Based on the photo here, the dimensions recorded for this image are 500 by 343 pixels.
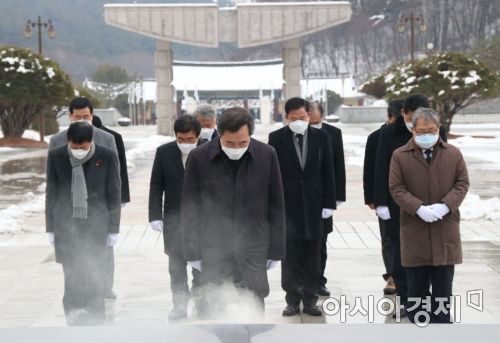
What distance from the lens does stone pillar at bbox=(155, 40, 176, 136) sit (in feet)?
148

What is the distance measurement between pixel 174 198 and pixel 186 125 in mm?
599

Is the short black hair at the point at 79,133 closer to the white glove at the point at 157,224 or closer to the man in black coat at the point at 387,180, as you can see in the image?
the white glove at the point at 157,224

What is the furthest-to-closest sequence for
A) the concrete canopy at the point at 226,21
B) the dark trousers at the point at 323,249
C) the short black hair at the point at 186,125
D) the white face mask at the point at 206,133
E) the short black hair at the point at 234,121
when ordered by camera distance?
1. the concrete canopy at the point at 226,21
2. the dark trousers at the point at 323,249
3. the white face mask at the point at 206,133
4. the short black hair at the point at 186,125
5. the short black hair at the point at 234,121

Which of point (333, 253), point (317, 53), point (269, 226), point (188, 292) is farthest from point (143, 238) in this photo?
point (317, 53)

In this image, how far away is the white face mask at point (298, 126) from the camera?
735 centimetres

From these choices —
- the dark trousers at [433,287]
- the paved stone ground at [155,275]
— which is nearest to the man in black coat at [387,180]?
the paved stone ground at [155,275]

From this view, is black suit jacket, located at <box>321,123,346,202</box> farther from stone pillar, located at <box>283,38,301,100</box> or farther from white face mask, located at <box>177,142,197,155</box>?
stone pillar, located at <box>283,38,301,100</box>

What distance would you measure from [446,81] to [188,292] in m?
32.9

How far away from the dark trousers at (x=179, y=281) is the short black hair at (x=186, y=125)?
96 centimetres

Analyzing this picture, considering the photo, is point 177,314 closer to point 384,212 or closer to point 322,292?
point 322,292

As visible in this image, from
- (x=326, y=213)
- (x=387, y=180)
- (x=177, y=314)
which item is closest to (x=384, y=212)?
(x=387, y=180)

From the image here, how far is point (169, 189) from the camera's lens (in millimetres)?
7309

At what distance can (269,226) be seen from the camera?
5551 mm

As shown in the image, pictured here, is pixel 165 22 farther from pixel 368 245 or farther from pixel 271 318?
pixel 271 318
